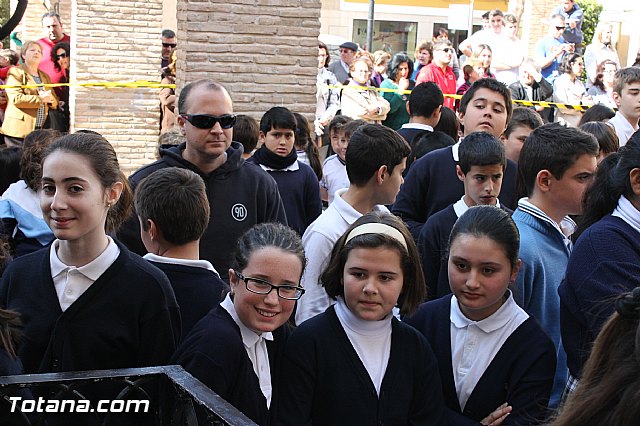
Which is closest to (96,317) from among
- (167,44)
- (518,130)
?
(518,130)

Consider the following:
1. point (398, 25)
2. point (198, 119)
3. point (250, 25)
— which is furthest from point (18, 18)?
point (398, 25)

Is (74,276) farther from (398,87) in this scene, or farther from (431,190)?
(398,87)

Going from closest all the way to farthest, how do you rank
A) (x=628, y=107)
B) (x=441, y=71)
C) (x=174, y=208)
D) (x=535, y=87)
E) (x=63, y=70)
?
1. (x=174, y=208)
2. (x=628, y=107)
3. (x=441, y=71)
4. (x=63, y=70)
5. (x=535, y=87)

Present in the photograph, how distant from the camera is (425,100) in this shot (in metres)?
6.89

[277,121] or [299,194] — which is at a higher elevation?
[277,121]

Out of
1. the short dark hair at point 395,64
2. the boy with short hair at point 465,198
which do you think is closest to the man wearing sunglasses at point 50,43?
the short dark hair at point 395,64

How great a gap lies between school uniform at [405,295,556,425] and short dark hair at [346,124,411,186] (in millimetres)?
1070

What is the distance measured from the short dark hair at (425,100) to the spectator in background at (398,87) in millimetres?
4912

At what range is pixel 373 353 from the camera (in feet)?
10.5

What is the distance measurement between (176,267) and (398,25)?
29.8m

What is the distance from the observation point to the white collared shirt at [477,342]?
11.0ft

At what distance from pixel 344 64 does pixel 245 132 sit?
748 centimetres

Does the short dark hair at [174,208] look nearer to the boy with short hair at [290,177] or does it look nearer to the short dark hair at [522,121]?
the boy with short hair at [290,177]

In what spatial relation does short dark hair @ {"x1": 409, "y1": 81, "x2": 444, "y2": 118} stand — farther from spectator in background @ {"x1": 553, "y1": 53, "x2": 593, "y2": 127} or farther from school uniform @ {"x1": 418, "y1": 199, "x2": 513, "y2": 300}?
spectator in background @ {"x1": 553, "y1": 53, "x2": 593, "y2": 127}
